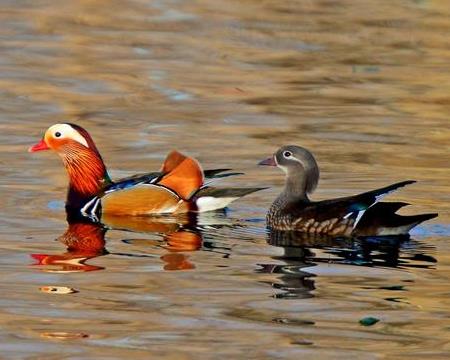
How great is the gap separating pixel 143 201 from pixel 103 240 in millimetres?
1098

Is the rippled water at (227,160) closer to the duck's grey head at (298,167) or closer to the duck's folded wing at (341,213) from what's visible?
the duck's folded wing at (341,213)

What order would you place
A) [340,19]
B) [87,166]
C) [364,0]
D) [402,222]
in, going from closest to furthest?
1. [402,222]
2. [87,166]
3. [340,19]
4. [364,0]

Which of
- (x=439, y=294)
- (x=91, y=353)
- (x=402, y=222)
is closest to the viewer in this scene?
(x=91, y=353)

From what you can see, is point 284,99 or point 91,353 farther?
point 284,99

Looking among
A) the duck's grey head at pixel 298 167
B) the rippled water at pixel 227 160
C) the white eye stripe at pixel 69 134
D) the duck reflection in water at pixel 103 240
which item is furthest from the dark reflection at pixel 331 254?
the white eye stripe at pixel 69 134

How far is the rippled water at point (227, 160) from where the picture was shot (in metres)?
8.58

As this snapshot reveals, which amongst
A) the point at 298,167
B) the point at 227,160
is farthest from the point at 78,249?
the point at 227,160

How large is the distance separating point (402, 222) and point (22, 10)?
495 inches

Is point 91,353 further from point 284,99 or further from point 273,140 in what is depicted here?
point 284,99

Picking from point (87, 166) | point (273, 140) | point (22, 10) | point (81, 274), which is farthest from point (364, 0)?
point (81, 274)

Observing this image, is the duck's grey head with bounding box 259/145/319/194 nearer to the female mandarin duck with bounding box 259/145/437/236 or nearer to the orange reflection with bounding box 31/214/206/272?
the female mandarin duck with bounding box 259/145/437/236

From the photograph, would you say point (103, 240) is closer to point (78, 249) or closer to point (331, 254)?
point (78, 249)

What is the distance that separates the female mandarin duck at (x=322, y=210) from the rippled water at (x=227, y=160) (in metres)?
0.13

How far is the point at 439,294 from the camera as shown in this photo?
9.43 meters
